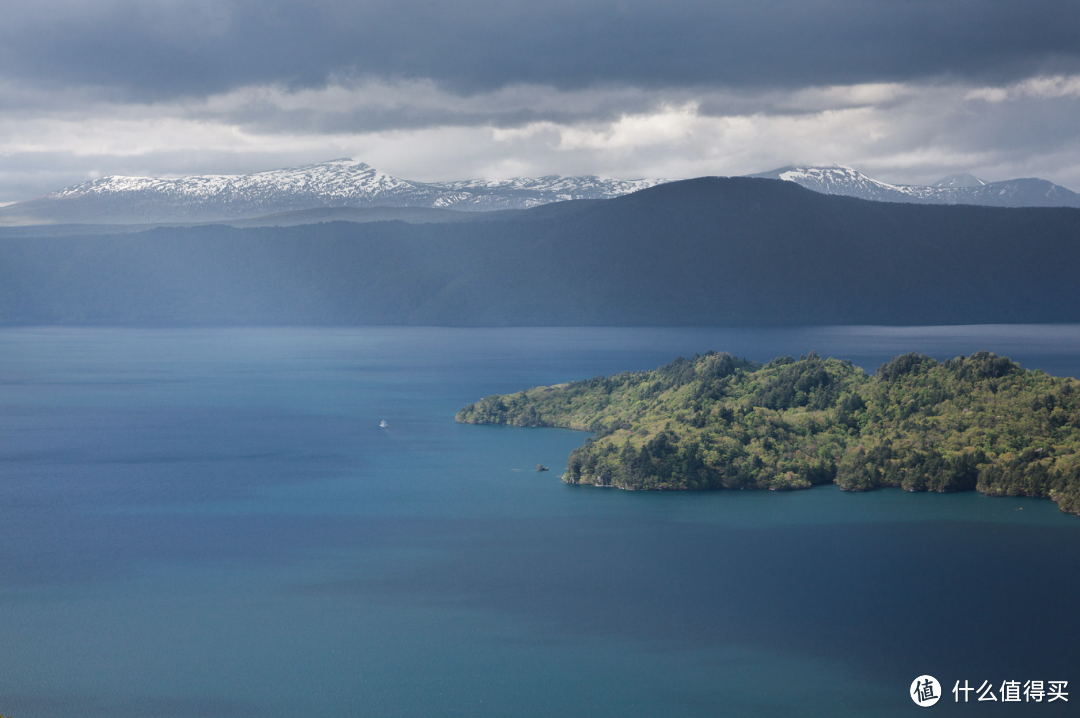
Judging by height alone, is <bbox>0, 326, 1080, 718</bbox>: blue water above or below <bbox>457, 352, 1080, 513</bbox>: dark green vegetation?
below

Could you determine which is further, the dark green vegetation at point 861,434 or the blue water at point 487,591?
the dark green vegetation at point 861,434

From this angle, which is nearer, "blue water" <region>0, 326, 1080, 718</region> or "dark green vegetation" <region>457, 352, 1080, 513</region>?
"blue water" <region>0, 326, 1080, 718</region>

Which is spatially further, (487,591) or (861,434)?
(861,434)

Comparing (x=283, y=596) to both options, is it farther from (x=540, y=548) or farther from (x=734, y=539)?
(x=734, y=539)

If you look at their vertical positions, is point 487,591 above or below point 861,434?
below

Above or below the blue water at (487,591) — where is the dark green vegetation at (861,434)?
above
